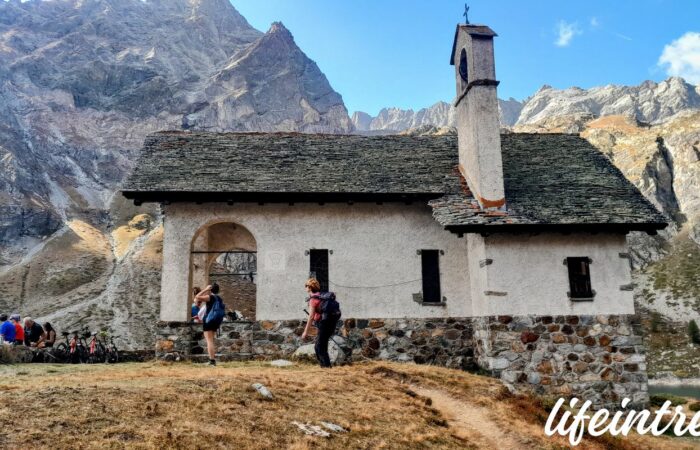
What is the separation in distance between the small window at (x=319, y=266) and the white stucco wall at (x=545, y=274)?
163 inches

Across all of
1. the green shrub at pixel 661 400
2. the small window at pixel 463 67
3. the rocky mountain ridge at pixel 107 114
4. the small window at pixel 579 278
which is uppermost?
the rocky mountain ridge at pixel 107 114

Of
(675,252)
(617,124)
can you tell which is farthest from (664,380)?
(617,124)

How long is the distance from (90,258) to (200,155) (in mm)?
50761

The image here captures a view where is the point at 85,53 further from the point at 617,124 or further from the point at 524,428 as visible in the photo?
the point at 524,428

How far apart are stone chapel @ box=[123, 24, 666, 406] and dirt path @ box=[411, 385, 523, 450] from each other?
13.0ft

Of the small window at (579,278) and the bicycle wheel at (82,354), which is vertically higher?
the small window at (579,278)

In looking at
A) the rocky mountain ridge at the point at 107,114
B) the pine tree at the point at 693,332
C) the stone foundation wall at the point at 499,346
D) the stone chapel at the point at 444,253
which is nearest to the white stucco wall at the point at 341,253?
the stone chapel at the point at 444,253

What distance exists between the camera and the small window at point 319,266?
1544 cm

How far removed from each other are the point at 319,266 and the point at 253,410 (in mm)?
8417

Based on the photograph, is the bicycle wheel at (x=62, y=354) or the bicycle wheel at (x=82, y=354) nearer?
the bicycle wheel at (x=62, y=354)

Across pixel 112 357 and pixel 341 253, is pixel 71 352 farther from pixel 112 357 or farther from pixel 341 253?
pixel 341 253

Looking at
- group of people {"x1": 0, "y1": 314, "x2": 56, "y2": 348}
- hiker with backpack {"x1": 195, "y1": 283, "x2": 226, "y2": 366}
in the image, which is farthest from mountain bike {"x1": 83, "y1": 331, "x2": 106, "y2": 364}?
hiker with backpack {"x1": 195, "y1": 283, "x2": 226, "y2": 366}

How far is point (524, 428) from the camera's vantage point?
9.23 m

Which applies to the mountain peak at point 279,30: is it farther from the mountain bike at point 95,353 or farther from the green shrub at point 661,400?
the green shrub at point 661,400
